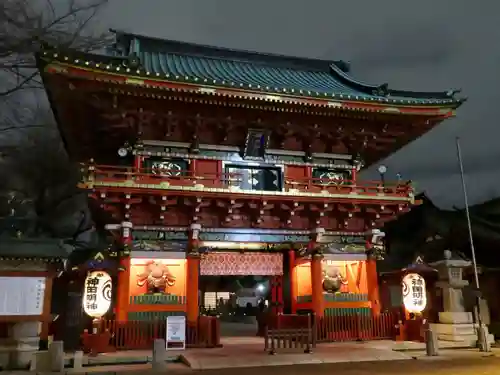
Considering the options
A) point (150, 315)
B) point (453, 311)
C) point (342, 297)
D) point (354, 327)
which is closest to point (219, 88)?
point (150, 315)

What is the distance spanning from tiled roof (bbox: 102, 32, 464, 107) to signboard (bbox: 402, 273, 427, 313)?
725 cm

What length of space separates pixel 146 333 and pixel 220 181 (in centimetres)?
628

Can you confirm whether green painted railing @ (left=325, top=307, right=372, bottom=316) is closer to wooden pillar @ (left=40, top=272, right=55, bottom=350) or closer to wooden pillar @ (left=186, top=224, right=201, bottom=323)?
wooden pillar @ (left=186, top=224, right=201, bottom=323)

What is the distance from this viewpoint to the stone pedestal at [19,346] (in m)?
10.9

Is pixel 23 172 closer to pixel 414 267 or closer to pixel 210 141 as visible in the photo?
pixel 210 141

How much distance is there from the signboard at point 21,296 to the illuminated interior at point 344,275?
10.1 m

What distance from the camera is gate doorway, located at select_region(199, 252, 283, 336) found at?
17.3 meters

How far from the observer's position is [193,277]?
15.8 meters

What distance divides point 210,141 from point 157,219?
392cm

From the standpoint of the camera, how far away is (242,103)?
1628 centimetres

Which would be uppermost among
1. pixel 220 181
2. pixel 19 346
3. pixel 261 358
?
pixel 220 181

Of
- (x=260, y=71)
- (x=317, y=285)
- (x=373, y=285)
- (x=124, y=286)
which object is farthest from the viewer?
(x=260, y=71)

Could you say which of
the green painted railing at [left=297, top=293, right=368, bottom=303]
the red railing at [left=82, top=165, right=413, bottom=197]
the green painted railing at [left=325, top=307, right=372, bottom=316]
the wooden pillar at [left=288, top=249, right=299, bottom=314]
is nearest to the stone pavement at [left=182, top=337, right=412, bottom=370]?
the green painted railing at [left=325, top=307, right=372, bottom=316]

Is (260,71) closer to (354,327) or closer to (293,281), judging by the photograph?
(293,281)
